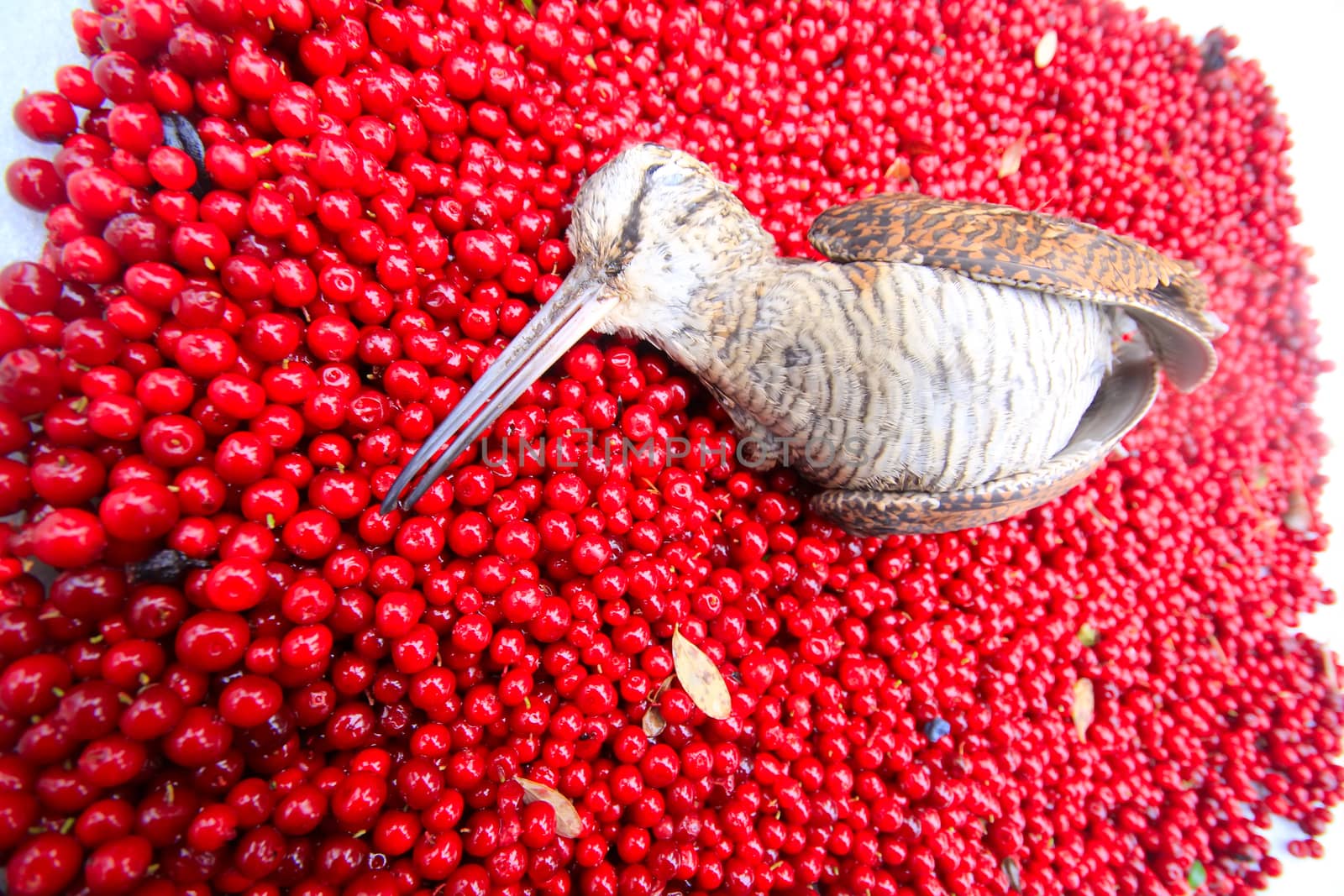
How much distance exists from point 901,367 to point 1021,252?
0.28 m

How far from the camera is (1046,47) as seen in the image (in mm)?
1729

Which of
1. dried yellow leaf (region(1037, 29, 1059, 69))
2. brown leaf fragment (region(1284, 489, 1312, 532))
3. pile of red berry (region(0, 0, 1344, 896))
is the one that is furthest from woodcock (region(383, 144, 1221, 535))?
brown leaf fragment (region(1284, 489, 1312, 532))

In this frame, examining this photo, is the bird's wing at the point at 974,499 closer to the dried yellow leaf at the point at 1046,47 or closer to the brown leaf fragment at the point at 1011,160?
the brown leaf fragment at the point at 1011,160

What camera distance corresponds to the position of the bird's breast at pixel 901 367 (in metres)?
1.15

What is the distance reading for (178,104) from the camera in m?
0.96

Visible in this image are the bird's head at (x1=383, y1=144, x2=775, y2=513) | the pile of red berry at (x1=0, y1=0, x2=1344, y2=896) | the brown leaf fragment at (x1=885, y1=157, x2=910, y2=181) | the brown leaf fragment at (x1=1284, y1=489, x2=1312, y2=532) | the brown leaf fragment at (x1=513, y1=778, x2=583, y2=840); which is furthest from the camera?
the brown leaf fragment at (x1=1284, y1=489, x2=1312, y2=532)

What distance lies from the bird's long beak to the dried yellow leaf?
1.46m

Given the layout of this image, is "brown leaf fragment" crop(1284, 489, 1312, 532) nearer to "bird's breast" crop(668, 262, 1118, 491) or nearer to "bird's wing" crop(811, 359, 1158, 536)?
"bird's wing" crop(811, 359, 1158, 536)

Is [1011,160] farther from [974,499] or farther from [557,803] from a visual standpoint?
[557,803]

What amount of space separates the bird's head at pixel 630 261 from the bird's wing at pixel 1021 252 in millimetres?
219

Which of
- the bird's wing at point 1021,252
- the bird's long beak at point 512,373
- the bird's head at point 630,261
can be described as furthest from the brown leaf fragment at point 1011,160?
the bird's long beak at point 512,373

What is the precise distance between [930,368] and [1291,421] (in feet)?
5.26

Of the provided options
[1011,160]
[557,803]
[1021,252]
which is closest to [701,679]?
[557,803]

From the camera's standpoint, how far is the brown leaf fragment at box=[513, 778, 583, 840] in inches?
39.6
